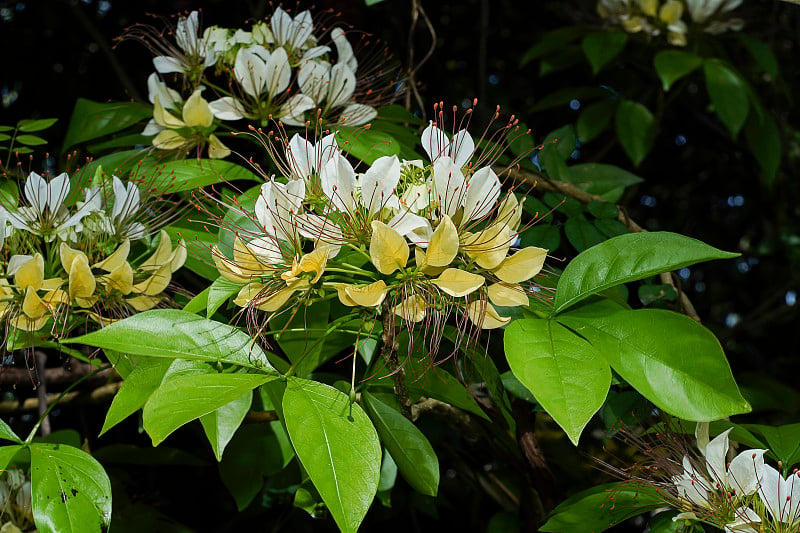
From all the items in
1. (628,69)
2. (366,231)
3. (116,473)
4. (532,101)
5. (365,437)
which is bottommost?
(116,473)

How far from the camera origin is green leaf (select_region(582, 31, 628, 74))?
6.04ft

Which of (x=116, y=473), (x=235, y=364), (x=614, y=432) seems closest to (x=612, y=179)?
(x=614, y=432)

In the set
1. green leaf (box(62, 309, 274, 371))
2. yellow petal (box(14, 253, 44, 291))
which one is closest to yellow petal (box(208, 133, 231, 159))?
yellow petal (box(14, 253, 44, 291))

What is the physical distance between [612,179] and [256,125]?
748mm

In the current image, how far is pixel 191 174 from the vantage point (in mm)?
1236

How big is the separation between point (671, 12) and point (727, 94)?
0.39m

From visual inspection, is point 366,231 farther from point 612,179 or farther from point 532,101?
point 532,101

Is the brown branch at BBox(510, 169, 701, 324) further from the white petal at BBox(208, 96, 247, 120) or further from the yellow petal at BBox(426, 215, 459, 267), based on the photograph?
the yellow petal at BBox(426, 215, 459, 267)

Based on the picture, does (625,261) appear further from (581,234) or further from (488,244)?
(581,234)

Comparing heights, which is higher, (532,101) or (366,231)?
(366,231)

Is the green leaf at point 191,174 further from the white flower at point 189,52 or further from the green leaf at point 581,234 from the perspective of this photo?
the green leaf at point 581,234

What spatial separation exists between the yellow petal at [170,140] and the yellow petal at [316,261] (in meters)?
0.62

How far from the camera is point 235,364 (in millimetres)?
888

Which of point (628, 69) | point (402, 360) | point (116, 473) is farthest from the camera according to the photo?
point (628, 69)
